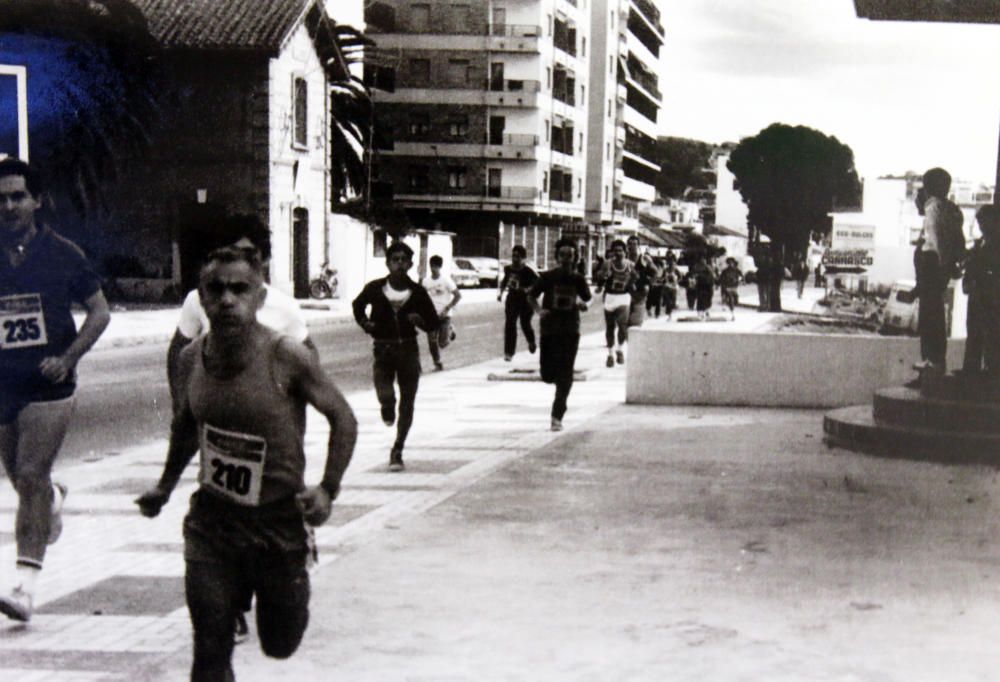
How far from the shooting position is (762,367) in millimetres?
15172

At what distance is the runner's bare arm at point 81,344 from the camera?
5926 mm

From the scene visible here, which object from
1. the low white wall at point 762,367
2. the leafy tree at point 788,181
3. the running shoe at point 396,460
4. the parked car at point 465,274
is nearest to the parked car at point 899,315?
the leafy tree at point 788,181

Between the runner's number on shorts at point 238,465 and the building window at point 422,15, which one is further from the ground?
the building window at point 422,15

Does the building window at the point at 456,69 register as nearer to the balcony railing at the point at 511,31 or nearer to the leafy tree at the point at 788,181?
the balcony railing at the point at 511,31

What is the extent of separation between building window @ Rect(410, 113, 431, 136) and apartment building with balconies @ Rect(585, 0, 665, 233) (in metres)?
19.0

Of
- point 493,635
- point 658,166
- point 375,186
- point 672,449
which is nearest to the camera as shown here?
point 493,635

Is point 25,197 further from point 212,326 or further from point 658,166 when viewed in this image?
point 658,166

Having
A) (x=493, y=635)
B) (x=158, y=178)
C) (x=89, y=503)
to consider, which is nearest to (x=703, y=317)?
(x=158, y=178)

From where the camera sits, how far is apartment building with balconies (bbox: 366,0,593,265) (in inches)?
2744

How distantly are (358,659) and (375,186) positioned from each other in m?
55.7

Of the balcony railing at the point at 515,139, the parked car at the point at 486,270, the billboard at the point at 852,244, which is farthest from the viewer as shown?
the balcony railing at the point at 515,139

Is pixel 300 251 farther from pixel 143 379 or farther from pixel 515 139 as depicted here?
pixel 515 139

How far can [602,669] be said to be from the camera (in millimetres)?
5375

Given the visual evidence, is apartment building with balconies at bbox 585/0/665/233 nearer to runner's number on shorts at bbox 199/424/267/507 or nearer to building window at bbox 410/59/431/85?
building window at bbox 410/59/431/85
